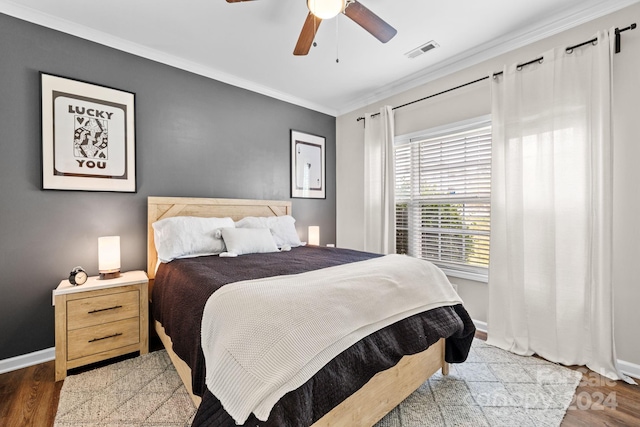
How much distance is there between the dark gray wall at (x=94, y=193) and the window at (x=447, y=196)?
1.73 meters

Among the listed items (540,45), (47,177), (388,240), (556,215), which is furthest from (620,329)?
(47,177)

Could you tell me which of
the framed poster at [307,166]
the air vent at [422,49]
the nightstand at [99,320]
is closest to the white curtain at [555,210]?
the air vent at [422,49]

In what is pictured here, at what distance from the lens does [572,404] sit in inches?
69.9

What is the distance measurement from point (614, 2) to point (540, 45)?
1.54 feet

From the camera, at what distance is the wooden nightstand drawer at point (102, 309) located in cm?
209

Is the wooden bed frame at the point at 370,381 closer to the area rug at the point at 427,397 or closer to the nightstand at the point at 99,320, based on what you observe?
the area rug at the point at 427,397

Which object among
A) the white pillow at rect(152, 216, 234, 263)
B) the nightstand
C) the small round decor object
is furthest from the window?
the small round decor object

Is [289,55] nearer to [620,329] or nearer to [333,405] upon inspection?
[333,405]

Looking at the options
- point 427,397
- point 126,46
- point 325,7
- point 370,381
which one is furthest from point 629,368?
point 126,46

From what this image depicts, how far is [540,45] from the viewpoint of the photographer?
252 centimetres

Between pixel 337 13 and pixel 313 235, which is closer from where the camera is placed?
pixel 337 13

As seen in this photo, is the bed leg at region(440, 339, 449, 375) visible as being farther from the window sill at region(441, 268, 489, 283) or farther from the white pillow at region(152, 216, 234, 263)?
the white pillow at region(152, 216, 234, 263)

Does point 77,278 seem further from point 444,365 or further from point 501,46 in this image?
point 501,46

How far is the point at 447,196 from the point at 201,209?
2681 millimetres
